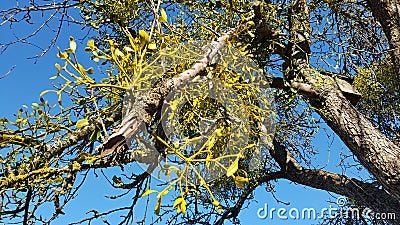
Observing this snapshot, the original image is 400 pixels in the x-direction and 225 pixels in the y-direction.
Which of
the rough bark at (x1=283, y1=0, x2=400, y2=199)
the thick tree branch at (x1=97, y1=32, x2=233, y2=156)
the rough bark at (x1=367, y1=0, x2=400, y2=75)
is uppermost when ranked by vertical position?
the rough bark at (x1=367, y1=0, x2=400, y2=75)

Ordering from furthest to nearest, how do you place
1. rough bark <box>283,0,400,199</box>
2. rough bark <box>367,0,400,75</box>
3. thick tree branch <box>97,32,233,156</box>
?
1. rough bark <box>367,0,400,75</box>
2. rough bark <box>283,0,400,199</box>
3. thick tree branch <box>97,32,233,156</box>

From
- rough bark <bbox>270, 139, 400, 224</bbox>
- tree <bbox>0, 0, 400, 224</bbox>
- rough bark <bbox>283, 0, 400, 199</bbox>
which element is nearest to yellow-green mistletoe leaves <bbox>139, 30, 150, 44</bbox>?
tree <bbox>0, 0, 400, 224</bbox>

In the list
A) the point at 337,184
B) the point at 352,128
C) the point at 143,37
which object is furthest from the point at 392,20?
the point at 143,37

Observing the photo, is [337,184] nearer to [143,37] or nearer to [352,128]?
[352,128]

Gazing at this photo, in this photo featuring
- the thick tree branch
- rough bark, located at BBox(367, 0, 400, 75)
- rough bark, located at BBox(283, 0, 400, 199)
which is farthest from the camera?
rough bark, located at BBox(367, 0, 400, 75)

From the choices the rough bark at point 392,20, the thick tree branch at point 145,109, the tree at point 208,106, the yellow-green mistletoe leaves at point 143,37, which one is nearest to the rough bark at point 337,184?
the tree at point 208,106

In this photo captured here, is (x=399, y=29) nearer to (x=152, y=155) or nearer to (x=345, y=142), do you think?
(x=345, y=142)

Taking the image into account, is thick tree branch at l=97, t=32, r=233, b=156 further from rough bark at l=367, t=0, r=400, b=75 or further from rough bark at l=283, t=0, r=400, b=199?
rough bark at l=367, t=0, r=400, b=75

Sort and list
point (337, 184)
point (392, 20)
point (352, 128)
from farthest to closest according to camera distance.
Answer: point (337, 184) < point (392, 20) < point (352, 128)

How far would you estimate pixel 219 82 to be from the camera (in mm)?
889

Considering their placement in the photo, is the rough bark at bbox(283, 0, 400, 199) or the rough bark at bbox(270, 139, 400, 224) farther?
the rough bark at bbox(270, 139, 400, 224)

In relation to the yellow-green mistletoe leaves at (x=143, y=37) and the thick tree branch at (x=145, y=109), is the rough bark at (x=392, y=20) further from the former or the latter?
the yellow-green mistletoe leaves at (x=143, y=37)

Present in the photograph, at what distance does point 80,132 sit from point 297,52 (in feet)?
2.88

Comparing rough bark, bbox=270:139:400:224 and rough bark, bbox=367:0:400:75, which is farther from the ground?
rough bark, bbox=367:0:400:75
